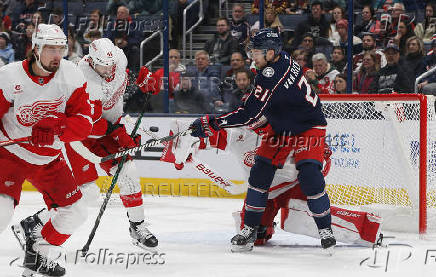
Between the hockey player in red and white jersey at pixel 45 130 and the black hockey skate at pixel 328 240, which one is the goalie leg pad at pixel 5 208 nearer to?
the hockey player in red and white jersey at pixel 45 130

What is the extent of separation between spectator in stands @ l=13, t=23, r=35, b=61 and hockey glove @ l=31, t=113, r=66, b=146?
533cm

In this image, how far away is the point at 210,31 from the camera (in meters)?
8.16

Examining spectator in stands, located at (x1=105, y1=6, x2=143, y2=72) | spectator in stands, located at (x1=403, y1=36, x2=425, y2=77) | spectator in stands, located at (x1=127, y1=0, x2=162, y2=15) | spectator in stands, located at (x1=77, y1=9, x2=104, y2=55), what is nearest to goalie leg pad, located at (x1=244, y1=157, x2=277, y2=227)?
spectator in stands, located at (x1=403, y1=36, x2=425, y2=77)

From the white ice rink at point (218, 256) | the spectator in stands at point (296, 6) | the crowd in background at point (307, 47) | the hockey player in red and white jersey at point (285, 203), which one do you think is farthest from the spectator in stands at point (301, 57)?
the hockey player in red and white jersey at point (285, 203)

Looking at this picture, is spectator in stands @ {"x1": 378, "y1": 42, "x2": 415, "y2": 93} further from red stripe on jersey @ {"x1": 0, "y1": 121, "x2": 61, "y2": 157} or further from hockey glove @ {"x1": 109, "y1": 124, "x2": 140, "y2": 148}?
red stripe on jersey @ {"x1": 0, "y1": 121, "x2": 61, "y2": 157}

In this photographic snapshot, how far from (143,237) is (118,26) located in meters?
4.02

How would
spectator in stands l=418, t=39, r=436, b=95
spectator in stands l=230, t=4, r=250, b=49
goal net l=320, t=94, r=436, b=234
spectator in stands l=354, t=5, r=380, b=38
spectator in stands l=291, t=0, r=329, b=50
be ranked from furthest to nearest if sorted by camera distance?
spectator in stands l=230, t=4, r=250, b=49 → spectator in stands l=291, t=0, r=329, b=50 → spectator in stands l=354, t=5, r=380, b=38 → spectator in stands l=418, t=39, r=436, b=95 → goal net l=320, t=94, r=436, b=234

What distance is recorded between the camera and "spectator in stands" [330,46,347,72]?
665cm

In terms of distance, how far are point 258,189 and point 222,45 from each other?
3.39 m

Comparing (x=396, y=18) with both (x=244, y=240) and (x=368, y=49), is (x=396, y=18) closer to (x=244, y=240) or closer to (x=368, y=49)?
(x=368, y=49)

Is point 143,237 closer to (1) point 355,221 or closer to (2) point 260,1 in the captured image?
(1) point 355,221

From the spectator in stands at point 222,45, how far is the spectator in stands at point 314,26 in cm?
62

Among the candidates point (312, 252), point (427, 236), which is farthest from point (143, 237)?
point (427, 236)

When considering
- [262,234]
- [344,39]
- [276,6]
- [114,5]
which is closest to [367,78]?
[344,39]
